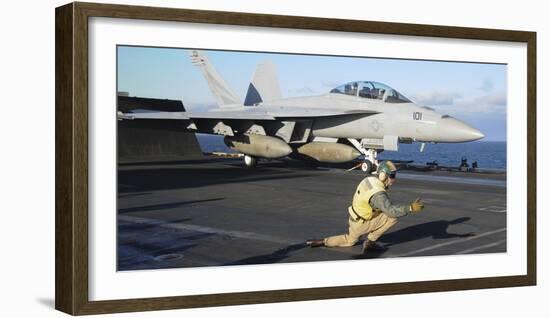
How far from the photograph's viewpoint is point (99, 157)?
10547mm

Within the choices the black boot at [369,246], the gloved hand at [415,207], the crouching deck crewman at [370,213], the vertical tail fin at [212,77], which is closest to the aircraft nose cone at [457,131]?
the crouching deck crewman at [370,213]

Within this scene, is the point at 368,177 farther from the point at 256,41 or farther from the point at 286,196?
the point at 256,41

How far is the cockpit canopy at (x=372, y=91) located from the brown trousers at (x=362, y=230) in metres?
1.82

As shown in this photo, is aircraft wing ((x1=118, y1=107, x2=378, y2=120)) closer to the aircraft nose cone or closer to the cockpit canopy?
the cockpit canopy

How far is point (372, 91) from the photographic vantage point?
43.1 feet

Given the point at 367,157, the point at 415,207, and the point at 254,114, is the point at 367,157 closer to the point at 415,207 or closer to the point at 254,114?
the point at 415,207

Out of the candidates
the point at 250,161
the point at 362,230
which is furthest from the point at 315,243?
the point at 250,161

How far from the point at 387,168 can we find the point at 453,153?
1951mm

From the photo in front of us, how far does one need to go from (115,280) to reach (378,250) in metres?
3.76

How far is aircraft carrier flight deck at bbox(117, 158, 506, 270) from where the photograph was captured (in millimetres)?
11203

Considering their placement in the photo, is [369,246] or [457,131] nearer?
[369,246]

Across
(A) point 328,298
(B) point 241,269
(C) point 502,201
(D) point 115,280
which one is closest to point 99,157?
(D) point 115,280

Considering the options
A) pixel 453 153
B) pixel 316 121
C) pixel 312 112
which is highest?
pixel 312 112

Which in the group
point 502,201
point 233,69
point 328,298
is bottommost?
point 328,298
